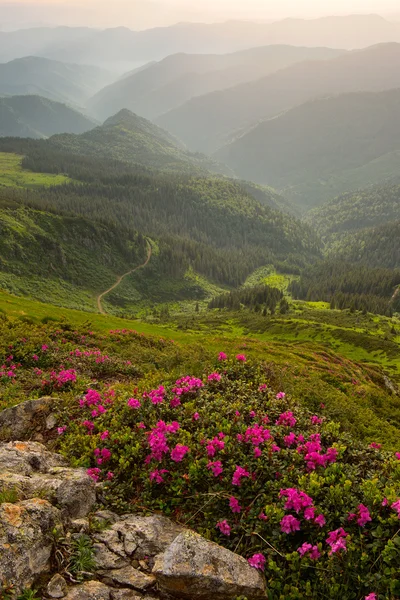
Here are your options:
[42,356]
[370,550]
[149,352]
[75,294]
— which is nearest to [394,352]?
[149,352]

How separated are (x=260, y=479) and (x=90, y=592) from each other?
465cm

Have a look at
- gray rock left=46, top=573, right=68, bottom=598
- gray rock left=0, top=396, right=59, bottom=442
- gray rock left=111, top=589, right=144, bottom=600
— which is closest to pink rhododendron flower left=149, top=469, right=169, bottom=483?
gray rock left=111, top=589, right=144, bottom=600

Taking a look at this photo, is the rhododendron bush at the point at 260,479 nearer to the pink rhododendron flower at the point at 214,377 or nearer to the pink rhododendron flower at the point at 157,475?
the pink rhododendron flower at the point at 157,475

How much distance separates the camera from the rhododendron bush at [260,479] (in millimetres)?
7406

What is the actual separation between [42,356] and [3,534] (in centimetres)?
1924

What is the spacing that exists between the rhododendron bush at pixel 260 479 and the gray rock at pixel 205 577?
37 centimetres

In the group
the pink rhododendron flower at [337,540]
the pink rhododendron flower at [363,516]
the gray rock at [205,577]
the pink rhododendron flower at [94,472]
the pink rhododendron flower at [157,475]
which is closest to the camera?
the gray rock at [205,577]

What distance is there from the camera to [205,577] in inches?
287

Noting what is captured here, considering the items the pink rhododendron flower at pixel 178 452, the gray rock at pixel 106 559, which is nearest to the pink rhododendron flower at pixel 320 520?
the pink rhododendron flower at pixel 178 452

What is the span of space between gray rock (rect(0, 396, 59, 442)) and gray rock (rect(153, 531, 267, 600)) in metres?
8.45

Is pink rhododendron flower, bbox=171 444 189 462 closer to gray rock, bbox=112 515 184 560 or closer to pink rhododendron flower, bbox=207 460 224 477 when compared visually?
pink rhododendron flower, bbox=207 460 224 477

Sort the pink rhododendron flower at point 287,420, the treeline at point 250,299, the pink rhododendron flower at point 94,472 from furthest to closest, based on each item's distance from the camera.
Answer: the treeline at point 250,299
the pink rhododendron flower at point 287,420
the pink rhododendron flower at point 94,472

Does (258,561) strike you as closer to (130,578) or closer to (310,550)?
(310,550)

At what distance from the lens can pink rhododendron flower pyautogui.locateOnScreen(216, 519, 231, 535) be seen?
835 centimetres
